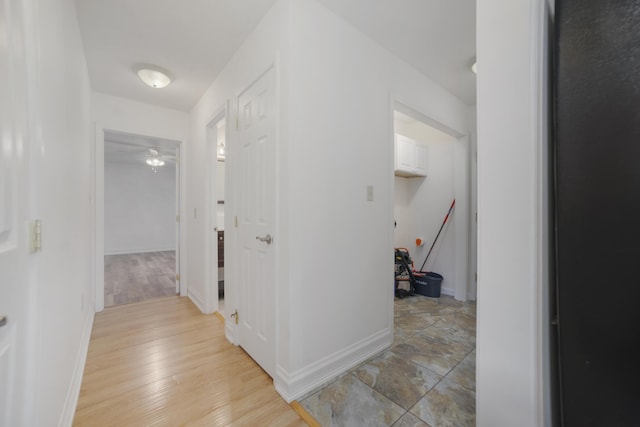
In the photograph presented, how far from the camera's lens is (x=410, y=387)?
5.18 feet

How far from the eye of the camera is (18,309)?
73 cm

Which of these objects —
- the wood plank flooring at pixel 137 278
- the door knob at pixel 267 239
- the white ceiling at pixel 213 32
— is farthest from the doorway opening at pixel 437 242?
the wood plank flooring at pixel 137 278

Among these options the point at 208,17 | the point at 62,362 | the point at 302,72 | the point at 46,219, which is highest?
the point at 208,17

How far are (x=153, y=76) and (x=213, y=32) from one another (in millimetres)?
892

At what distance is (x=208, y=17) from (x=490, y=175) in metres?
2.03

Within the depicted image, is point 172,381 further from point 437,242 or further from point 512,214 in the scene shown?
point 437,242

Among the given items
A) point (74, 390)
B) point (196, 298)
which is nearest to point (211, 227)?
point (196, 298)

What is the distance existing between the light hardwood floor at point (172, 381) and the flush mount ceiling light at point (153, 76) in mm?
2364

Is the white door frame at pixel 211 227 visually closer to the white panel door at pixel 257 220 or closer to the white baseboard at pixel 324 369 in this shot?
the white panel door at pixel 257 220

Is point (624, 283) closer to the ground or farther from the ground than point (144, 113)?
closer to the ground

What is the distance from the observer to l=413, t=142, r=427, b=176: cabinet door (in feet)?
11.3

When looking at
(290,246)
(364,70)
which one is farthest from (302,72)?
(290,246)

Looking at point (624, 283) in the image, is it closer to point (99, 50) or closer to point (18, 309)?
point (18, 309)

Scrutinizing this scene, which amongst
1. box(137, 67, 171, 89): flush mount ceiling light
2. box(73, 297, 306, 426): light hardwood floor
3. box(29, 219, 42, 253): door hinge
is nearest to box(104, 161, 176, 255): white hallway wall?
box(137, 67, 171, 89): flush mount ceiling light
